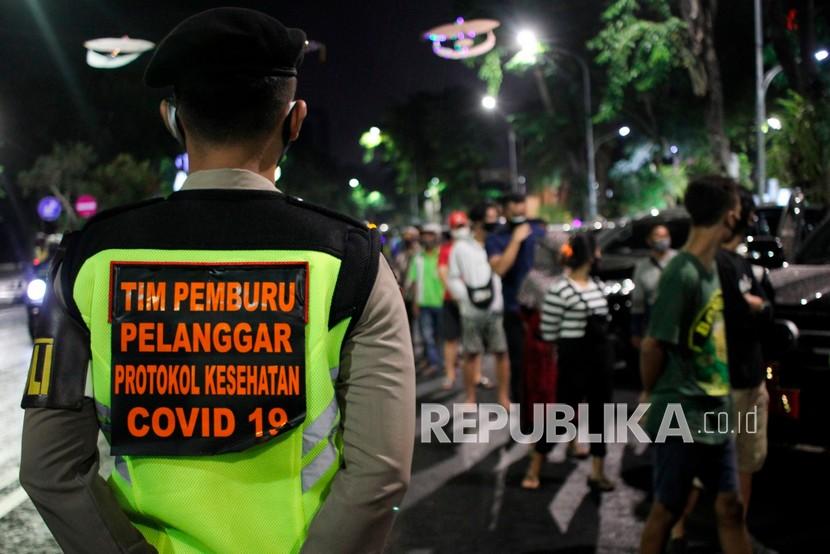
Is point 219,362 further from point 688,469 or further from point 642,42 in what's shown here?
point 642,42

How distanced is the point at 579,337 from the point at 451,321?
459cm

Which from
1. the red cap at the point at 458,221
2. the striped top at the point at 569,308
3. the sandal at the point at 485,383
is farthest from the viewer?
the sandal at the point at 485,383

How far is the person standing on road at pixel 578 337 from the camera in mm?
6395

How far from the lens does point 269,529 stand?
1655 millimetres

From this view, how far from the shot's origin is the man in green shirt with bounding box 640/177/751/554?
382 centimetres

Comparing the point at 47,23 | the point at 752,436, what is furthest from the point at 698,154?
the point at 752,436

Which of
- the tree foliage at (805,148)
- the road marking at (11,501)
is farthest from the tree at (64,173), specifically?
the road marking at (11,501)

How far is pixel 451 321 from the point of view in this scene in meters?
10.9

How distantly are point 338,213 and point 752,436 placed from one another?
10.3ft

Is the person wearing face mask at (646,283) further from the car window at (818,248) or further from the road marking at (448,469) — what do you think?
the road marking at (448,469)

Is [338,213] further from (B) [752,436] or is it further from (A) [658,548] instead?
(B) [752,436]

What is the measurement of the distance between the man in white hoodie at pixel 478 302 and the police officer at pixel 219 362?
702 cm

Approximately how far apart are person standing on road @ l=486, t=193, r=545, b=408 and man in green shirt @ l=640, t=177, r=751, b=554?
3.77 m

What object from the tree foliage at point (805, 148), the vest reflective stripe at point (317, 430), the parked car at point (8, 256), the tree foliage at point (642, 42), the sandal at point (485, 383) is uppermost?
the tree foliage at point (642, 42)
